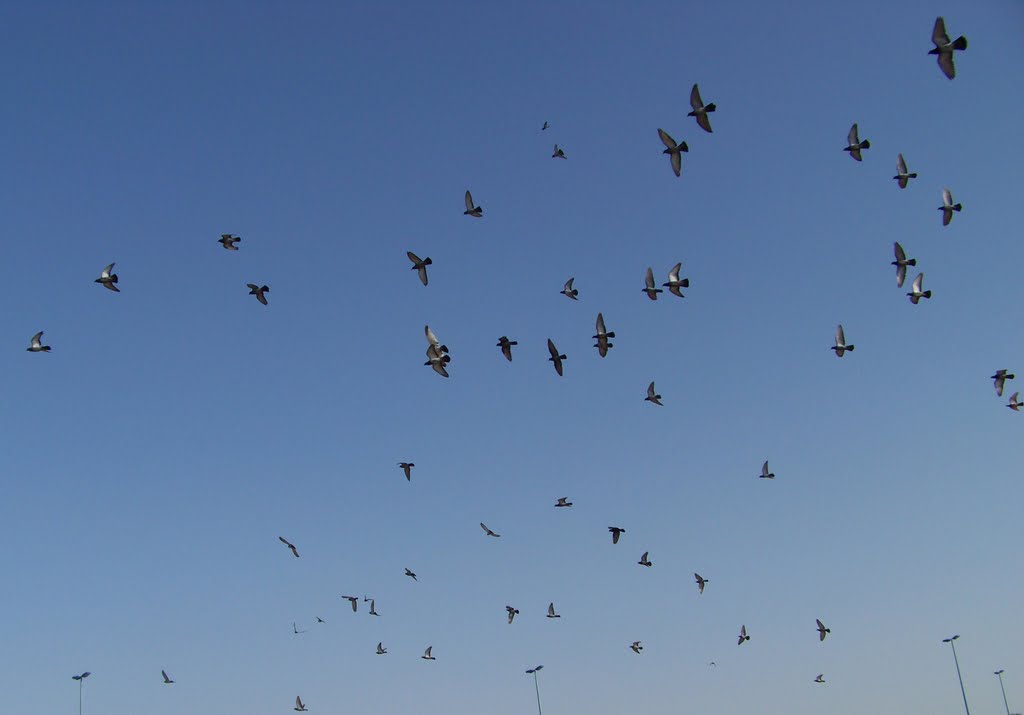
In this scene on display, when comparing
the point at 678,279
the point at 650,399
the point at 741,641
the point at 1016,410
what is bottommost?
the point at 741,641

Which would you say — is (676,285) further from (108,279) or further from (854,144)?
(108,279)

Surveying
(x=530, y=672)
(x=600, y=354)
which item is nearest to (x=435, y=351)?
(x=600, y=354)

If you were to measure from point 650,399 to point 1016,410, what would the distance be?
1496 cm

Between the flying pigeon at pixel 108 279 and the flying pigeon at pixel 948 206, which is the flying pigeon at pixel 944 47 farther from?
the flying pigeon at pixel 108 279

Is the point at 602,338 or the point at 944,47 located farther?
the point at 602,338

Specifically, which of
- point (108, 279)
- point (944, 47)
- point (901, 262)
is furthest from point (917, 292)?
point (108, 279)

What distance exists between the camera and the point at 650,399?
42.7 meters

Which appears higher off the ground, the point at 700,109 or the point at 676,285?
the point at 700,109

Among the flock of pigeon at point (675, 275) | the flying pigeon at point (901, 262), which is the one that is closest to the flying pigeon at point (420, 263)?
the flock of pigeon at point (675, 275)

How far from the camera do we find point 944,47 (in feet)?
99.5

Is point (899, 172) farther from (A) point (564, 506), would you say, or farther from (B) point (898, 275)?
(A) point (564, 506)

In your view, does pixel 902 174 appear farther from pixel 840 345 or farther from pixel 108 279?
pixel 108 279

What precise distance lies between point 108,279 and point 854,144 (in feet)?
99.0

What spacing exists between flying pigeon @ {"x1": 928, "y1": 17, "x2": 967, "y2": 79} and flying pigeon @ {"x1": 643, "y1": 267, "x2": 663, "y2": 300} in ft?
40.5
